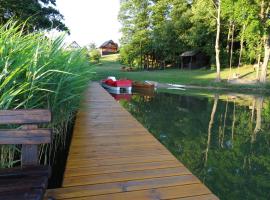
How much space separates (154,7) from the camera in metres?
31.2

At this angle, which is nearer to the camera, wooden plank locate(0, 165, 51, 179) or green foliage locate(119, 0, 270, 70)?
wooden plank locate(0, 165, 51, 179)

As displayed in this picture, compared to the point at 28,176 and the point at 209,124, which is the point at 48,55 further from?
the point at 209,124

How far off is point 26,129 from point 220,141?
15.9 ft

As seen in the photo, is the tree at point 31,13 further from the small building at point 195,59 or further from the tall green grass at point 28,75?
the small building at point 195,59

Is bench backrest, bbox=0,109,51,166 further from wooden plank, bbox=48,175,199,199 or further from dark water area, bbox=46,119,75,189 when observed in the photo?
dark water area, bbox=46,119,75,189

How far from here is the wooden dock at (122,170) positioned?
2281mm

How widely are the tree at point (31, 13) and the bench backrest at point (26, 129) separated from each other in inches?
510

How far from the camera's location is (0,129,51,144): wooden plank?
1.94 metres

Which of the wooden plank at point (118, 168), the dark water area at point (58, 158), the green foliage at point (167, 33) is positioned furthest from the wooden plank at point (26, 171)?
the green foliage at point (167, 33)

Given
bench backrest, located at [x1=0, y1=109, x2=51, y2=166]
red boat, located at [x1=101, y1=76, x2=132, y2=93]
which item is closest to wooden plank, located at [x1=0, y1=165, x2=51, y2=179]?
bench backrest, located at [x1=0, y1=109, x2=51, y2=166]

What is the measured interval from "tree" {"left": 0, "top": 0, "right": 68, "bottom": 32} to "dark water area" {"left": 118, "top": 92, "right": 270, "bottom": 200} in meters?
8.35

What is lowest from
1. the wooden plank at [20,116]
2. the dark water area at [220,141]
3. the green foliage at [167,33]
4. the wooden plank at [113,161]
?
the dark water area at [220,141]

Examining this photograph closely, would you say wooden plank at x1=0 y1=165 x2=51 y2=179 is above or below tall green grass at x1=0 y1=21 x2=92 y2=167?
below

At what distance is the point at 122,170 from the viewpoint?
9.20ft
